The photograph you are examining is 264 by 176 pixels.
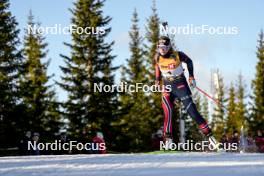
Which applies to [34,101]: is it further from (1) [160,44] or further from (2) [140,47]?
(1) [160,44]

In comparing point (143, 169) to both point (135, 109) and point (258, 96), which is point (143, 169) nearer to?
point (135, 109)

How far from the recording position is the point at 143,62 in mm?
41000

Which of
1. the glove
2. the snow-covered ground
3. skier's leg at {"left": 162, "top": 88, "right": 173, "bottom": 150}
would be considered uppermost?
the glove

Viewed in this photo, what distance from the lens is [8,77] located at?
87.6ft

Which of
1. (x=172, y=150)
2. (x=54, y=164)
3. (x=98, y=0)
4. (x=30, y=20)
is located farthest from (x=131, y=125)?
(x=54, y=164)

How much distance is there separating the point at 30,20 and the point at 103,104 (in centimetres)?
1403

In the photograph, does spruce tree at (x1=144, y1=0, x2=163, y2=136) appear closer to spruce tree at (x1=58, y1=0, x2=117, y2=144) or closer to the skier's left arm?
spruce tree at (x1=58, y1=0, x2=117, y2=144)

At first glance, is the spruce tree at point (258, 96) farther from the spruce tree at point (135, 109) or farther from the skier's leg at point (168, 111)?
the skier's leg at point (168, 111)

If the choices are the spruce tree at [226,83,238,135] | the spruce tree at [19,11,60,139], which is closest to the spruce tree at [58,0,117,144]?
the spruce tree at [19,11,60,139]

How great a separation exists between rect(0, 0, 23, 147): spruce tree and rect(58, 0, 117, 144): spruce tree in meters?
3.00

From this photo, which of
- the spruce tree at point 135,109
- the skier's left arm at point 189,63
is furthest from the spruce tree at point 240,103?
the skier's left arm at point 189,63

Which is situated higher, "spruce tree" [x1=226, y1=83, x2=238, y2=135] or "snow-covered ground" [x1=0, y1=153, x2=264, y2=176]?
"spruce tree" [x1=226, y1=83, x2=238, y2=135]

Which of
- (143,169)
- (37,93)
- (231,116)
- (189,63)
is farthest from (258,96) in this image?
(143,169)

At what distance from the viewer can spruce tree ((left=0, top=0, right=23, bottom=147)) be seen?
25359 millimetres
